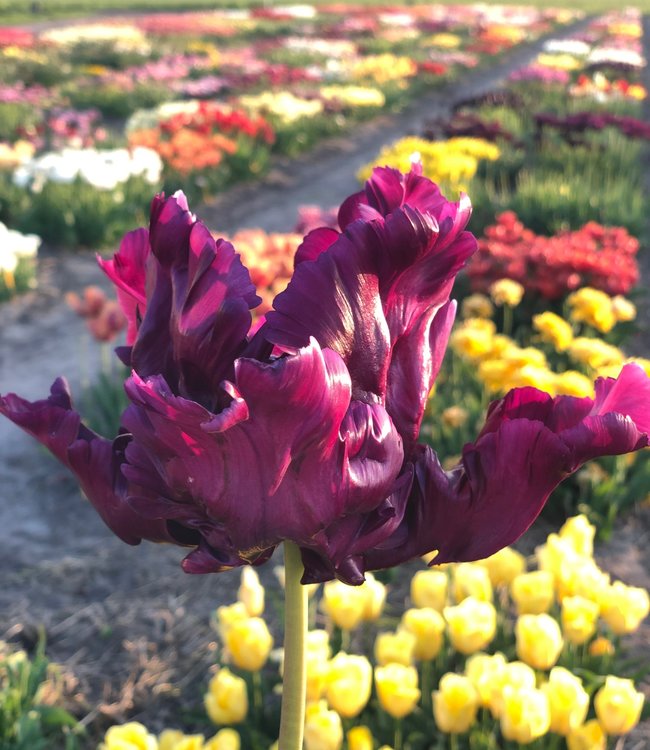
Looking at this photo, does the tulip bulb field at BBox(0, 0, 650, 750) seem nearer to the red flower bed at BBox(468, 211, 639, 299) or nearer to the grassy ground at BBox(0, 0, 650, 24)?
the red flower bed at BBox(468, 211, 639, 299)

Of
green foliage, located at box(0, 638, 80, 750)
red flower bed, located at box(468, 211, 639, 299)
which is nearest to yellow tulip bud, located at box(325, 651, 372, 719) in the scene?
green foliage, located at box(0, 638, 80, 750)

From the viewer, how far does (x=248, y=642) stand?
1.60 metres

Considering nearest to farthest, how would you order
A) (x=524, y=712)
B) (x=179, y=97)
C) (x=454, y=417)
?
(x=524, y=712) → (x=454, y=417) → (x=179, y=97)

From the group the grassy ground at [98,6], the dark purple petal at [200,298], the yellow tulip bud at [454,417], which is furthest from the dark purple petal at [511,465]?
the grassy ground at [98,6]

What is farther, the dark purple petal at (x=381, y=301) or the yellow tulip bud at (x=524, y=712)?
the yellow tulip bud at (x=524, y=712)

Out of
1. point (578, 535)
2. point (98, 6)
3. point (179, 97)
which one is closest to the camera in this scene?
point (578, 535)

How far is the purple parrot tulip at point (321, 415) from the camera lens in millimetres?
608

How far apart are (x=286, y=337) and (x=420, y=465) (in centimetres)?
18

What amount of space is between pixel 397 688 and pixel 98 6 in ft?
121

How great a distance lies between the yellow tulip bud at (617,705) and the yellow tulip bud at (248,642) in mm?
619

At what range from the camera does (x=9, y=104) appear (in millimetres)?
10664

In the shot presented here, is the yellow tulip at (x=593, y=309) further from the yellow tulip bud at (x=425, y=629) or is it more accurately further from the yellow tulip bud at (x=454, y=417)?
the yellow tulip bud at (x=425, y=629)

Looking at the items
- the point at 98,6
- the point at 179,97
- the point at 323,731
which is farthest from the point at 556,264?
the point at 98,6

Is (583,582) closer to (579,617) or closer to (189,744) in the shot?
(579,617)
